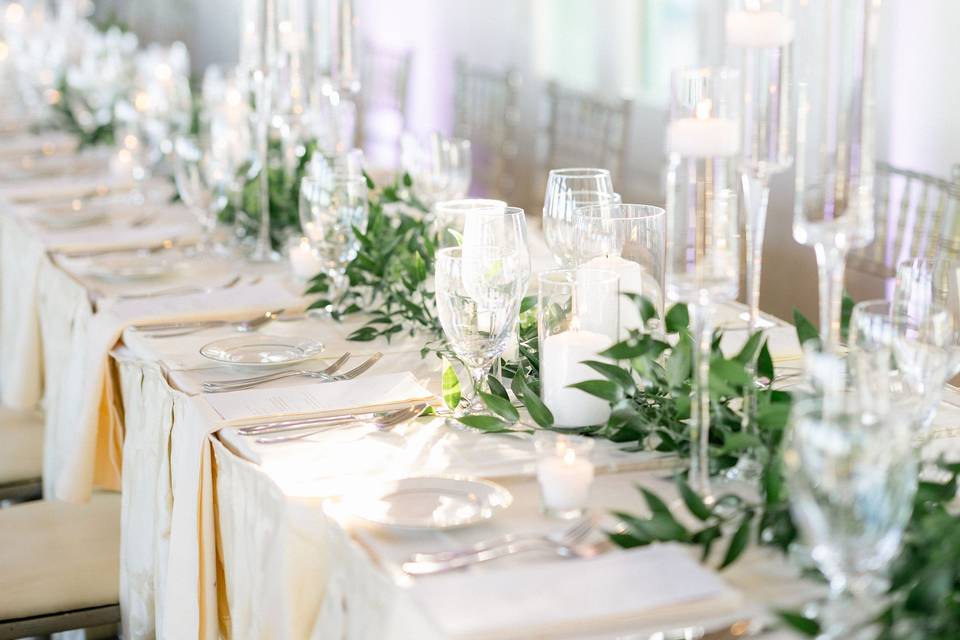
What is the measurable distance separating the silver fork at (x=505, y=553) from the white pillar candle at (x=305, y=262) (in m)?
1.32

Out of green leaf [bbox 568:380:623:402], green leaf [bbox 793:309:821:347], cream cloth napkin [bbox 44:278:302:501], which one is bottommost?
cream cloth napkin [bbox 44:278:302:501]

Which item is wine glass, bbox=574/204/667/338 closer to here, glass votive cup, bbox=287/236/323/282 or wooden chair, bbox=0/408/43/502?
glass votive cup, bbox=287/236/323/282

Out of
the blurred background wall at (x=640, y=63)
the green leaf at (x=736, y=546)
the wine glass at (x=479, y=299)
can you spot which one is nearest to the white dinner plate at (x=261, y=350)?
the wine glass at (x=479, y=299)

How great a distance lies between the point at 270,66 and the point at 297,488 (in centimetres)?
154

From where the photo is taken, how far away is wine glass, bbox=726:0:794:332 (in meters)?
1.42

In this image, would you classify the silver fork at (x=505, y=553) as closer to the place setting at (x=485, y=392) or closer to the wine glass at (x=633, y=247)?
the place setting at (x=485, y=392)

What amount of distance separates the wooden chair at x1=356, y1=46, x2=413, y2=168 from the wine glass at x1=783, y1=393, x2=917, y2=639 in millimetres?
4730

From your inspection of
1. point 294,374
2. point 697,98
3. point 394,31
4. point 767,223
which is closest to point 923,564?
point 697,98

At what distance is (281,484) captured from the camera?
1473 mm

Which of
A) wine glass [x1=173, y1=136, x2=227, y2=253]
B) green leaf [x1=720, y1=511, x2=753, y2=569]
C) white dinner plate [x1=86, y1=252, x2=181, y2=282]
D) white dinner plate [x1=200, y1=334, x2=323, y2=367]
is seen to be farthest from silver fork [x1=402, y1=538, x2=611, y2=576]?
wine glass [x1=173, y1=136, x2=227, y2=253]

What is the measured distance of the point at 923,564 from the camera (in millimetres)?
1115

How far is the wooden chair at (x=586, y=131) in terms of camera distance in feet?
13.9

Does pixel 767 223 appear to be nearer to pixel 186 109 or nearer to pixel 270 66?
pixel 186 109

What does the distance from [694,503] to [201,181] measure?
1.84 metres
